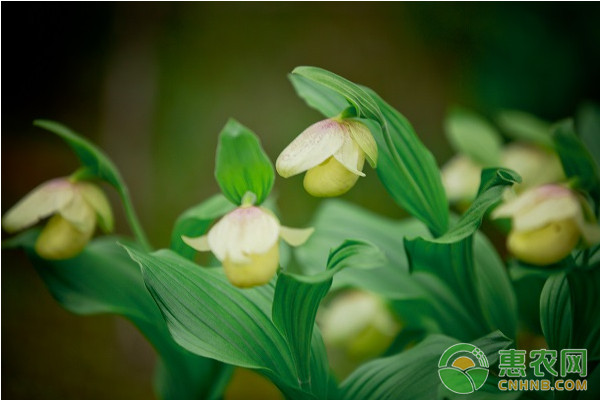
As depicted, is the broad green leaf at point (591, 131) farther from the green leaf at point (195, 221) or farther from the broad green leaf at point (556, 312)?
the green leaf at point (195, 221)

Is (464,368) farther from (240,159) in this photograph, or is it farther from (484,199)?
(240,159)

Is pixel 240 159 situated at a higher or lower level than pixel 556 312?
higher

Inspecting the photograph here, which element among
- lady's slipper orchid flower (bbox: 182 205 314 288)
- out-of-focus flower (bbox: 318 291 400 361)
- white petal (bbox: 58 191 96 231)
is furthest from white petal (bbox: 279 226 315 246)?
out-of-focus flower (bbox: 318 291 400 361)

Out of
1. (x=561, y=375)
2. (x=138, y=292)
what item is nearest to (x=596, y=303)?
(x=561, y=375)

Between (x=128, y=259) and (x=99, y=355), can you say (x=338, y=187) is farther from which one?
(x=99, y=355)

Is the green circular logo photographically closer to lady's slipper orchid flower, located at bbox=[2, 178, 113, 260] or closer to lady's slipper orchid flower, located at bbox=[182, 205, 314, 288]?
lady's slipper orchid flower, located at bbox=[182, 205, 314, 288]

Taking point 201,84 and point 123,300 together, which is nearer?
point 123,300

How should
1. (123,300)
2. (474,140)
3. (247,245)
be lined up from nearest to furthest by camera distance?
(247,245), (123,300), (474,140)

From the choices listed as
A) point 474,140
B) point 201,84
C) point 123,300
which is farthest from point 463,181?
point 201,84
